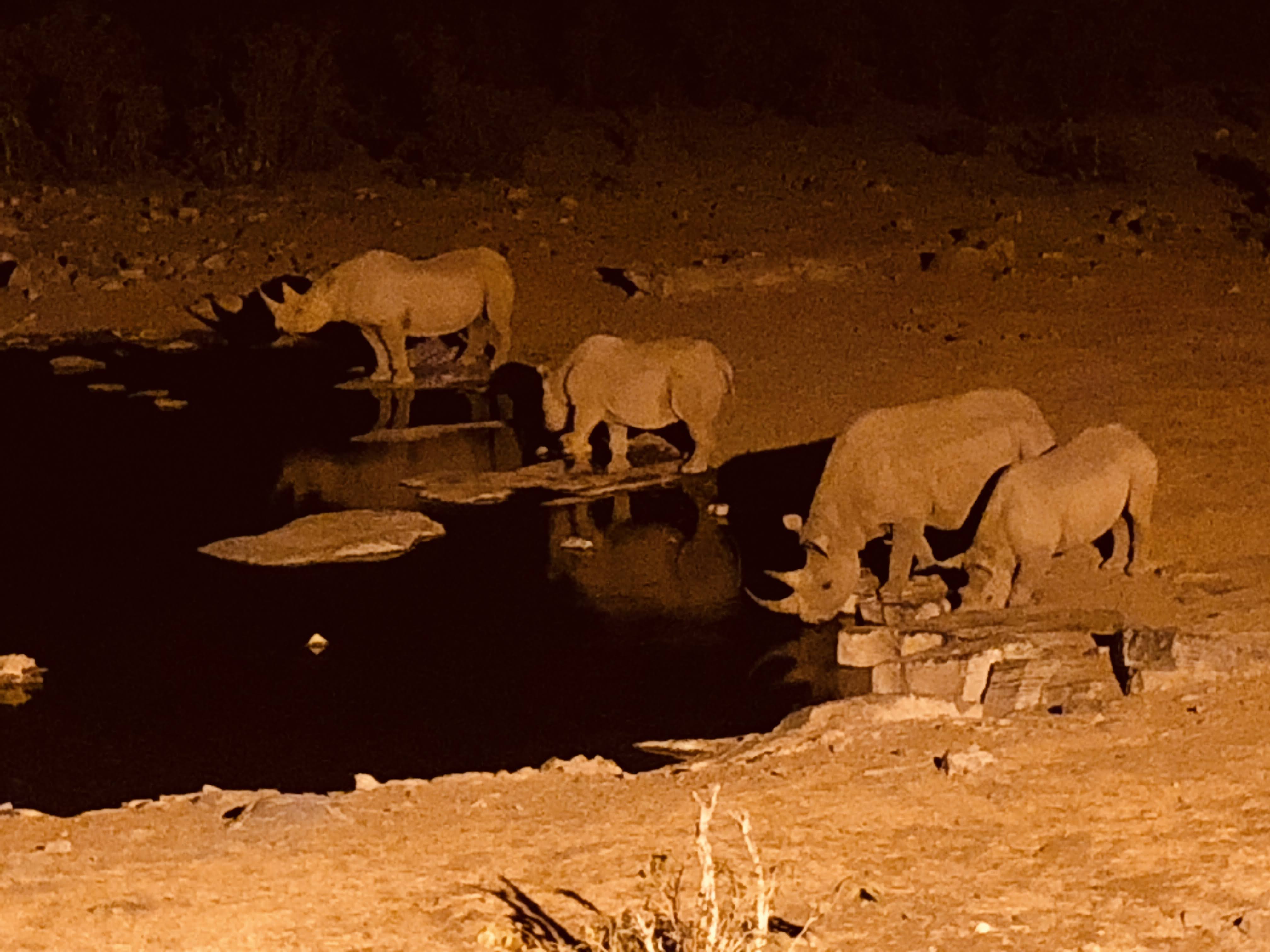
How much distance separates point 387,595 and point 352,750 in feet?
6.48

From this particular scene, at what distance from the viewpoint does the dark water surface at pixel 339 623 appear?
846 centimetres

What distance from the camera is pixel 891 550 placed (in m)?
10.4

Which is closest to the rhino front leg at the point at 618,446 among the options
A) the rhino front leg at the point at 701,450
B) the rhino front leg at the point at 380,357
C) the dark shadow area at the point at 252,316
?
the rhino front leg at the point at 701,450

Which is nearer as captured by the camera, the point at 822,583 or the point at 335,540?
the point at 822,583

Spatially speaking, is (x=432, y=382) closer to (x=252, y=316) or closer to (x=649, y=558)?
(x=252, y=316)

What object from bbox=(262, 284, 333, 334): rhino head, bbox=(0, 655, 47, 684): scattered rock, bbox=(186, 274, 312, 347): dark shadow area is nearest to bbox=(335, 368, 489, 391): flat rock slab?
bbox=(262, 284, 333, 334): rhino head

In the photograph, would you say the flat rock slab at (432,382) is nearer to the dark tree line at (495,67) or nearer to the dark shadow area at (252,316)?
the dark shadow area at (252,316)

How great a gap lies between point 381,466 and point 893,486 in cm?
413

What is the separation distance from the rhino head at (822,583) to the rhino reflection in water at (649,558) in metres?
0.38

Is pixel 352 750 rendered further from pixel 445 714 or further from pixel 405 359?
pixel 405 359

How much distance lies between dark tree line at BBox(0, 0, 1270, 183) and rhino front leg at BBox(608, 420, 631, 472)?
1106cm

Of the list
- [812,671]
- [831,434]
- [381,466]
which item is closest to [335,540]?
[381,466]

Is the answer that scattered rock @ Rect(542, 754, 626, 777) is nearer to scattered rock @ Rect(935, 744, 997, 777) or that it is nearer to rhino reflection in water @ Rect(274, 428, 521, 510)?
scattered rock @ Rect(935, 744, 997, 777)

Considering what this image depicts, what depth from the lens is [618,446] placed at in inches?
498
